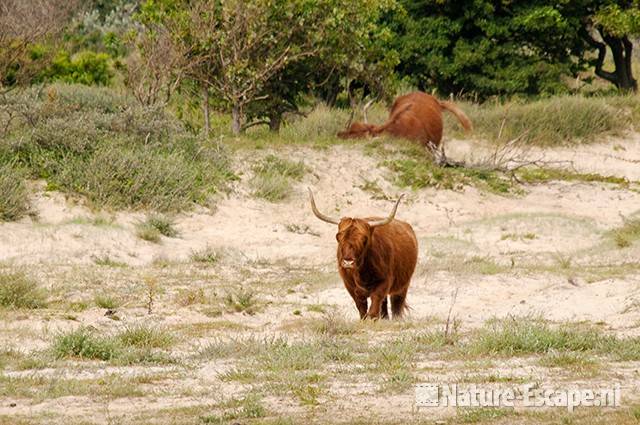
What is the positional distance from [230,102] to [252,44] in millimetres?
1189

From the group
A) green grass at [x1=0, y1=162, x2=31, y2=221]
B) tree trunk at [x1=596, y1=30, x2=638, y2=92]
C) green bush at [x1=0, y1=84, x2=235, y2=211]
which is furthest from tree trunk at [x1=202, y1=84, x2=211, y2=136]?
tree trunk at [x1=596, y1=30, x2=638, y2=92]

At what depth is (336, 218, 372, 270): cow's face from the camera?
1220cm

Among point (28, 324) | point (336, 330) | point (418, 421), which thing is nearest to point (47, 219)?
point (28, 324)

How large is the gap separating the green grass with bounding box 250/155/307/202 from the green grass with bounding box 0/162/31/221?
3.92 meters

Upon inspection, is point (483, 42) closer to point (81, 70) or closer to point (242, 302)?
point (81, 70)

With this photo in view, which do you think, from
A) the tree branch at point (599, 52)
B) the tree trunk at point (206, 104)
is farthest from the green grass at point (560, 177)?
the tree branch at point (599, 52)

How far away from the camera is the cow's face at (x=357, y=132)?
23016 mm

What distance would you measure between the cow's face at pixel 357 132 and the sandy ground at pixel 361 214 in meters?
0.74

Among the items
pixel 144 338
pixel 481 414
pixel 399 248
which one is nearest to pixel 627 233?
pixel 399 248

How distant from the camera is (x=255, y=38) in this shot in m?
21.9

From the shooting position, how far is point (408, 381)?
9.14 metres

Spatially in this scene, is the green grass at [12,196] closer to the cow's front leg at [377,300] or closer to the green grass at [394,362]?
the cow's front leg at [377,300]

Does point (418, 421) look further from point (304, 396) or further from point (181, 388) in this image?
point (181, 388)

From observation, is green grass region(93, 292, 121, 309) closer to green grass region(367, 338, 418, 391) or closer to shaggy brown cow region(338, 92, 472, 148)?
green grass region(367, 338, 418, 391)
